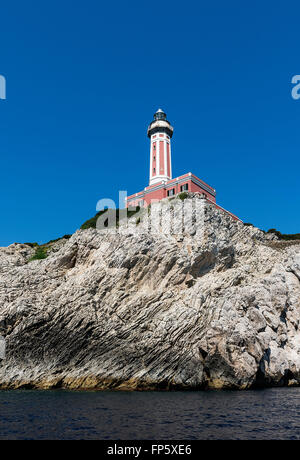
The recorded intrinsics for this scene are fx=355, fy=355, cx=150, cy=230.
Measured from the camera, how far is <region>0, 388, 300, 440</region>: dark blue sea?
16359mm

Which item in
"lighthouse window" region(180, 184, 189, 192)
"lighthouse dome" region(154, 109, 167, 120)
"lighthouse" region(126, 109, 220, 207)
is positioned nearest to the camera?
"lighthouse window" region(180, 184, 189, 192)

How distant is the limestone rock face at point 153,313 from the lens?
33.2 m

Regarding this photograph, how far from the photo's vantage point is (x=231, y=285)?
40812 mm

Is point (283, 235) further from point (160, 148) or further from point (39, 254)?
point (39, 254)

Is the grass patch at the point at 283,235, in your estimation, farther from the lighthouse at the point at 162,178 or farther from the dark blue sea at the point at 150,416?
the dark blue sea at the point at 150,416

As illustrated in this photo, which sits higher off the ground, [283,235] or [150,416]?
[283,235]

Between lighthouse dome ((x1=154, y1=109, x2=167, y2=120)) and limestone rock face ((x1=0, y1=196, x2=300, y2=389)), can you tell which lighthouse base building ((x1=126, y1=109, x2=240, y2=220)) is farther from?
limestone rock face ((x1=0, y1=196, x2=300, y2=389))

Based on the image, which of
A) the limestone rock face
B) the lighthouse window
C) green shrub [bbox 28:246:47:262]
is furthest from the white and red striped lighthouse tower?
green shrub [bbox 28:246:47:262]

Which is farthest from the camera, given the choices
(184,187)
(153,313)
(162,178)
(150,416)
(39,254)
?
(162,178)

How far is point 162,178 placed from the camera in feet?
195

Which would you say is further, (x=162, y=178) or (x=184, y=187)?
(x=162, y=178)

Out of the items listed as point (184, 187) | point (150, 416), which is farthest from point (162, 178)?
point (150, 416)

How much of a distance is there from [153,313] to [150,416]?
54.2 ft
